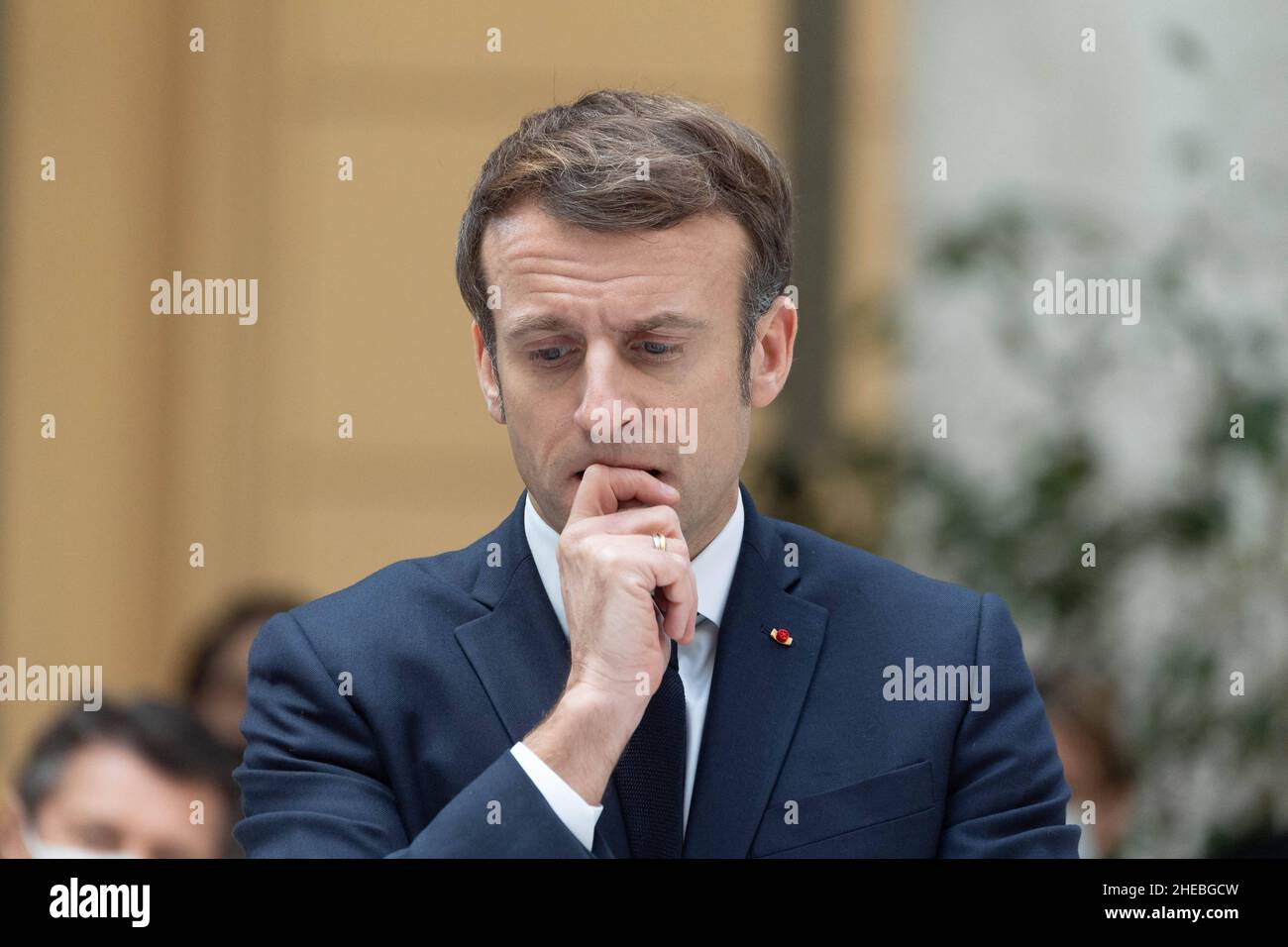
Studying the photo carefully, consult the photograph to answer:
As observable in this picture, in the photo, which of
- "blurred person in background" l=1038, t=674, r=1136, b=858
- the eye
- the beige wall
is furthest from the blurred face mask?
"blurred person in background" l=1038, t=674, r=1136, b=858

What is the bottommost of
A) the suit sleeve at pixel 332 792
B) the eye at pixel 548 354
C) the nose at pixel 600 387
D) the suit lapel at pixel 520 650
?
the suit sleeve at pixel 332 792

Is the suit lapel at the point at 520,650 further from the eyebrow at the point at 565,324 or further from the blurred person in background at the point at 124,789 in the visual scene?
the blurred person in background at the point at 124,789

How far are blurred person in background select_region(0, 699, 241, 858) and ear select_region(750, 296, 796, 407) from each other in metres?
1.02

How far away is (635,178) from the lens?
1.62m

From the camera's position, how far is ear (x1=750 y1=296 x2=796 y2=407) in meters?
1.77

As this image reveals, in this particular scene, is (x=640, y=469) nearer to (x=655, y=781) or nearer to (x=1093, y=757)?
(x=655, y=781)

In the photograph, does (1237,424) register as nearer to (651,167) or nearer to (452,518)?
(452,518)

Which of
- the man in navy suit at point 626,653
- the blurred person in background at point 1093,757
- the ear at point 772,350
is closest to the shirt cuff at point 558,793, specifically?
the man in navy suit at point 626,653

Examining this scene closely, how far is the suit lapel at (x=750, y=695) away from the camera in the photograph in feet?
5.37

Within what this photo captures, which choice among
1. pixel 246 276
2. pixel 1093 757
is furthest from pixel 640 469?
pixel 246 276

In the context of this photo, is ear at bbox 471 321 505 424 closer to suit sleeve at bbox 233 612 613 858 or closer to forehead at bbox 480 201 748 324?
forehead at bbox 480 201 748 324

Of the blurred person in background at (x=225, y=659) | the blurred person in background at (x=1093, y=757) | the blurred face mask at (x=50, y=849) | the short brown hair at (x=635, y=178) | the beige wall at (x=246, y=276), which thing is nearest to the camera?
the short brown hair at (x=635, y=178)

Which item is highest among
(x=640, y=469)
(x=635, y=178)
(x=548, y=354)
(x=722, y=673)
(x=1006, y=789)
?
(x=635, y=178)

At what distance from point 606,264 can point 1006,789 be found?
65 cm
